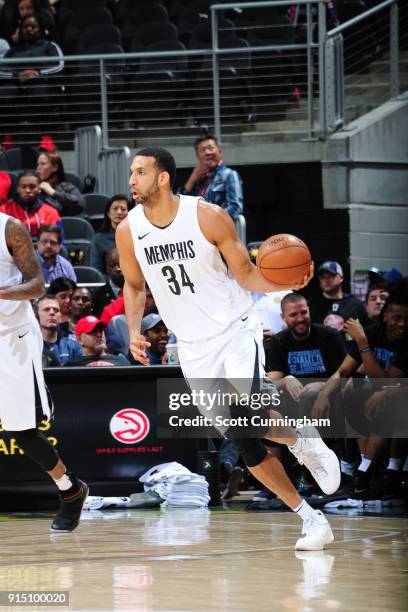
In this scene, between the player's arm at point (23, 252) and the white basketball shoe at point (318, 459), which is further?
the player's arm at point (23, 252)

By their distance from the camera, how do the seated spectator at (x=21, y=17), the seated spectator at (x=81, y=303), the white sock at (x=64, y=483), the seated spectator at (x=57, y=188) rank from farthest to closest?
the seated spectator at (x=21, y=17) < the seated spectator at (x=57, y=188) < the seated spectator at (x=81, y=303) < the white sock at (x=64, y=483)

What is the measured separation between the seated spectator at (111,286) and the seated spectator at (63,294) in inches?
11.0

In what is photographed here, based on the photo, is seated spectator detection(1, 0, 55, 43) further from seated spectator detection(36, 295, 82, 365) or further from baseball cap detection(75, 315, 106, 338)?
baseball cap detection(75, 315, 106, 338)

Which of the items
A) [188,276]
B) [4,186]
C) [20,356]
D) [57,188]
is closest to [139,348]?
[188,276]

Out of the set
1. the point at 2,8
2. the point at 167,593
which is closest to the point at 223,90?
the point at 2,8

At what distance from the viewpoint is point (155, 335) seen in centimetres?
1034

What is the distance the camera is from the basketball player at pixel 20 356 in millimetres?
7344

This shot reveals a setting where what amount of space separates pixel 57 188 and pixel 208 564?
7.58 meters

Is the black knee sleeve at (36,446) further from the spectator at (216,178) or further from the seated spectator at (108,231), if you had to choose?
the spectator at (216,178)

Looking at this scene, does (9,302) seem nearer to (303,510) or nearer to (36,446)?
(36,446)

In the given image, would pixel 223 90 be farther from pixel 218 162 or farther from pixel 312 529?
pixel 312 529

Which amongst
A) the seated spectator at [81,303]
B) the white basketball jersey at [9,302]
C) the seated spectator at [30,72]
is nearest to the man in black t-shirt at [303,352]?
the seated spectator at [81,303]

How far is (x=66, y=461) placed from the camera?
959cm

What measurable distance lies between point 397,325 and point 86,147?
593cm
